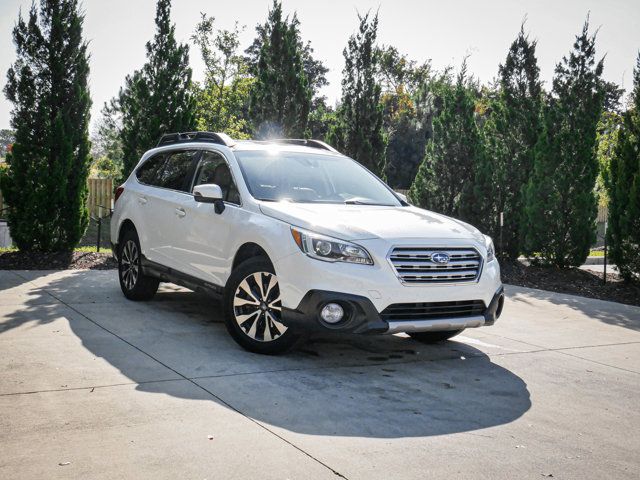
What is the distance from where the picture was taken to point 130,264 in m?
8.66

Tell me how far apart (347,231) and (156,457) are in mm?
2542

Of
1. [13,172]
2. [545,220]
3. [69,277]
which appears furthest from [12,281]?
[545,220]

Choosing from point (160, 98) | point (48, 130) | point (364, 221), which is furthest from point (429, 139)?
point (364, 221)

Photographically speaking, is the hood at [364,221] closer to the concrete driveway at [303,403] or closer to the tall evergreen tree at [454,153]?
the concrete driveway at [303,403]

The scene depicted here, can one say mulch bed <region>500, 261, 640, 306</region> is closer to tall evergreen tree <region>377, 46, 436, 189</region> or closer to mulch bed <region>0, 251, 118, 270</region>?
mulch bed <region>0, 251, 118, 270</region>

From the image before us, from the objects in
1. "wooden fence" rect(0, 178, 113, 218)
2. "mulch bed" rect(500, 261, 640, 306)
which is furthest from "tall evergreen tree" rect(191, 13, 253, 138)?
"mulch bed" rect(500, 261, 640, 306)

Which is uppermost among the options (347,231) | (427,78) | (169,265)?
(427,78)

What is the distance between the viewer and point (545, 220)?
13.4 meters

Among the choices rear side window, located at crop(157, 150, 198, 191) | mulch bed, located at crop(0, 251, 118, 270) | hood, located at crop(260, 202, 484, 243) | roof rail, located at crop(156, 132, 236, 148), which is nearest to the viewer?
hood, located at crop(260, 202, 484, 243)

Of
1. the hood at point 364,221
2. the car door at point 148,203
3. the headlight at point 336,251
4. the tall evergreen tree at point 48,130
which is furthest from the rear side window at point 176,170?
the tall evergreen tree at point 48,130

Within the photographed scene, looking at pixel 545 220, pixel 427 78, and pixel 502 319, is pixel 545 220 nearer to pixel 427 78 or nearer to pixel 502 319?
pixel 502 319

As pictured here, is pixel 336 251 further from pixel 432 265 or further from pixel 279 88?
pixel 279 88

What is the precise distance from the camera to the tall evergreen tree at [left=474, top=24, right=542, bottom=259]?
48.1 feet

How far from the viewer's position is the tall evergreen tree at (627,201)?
461 inches
